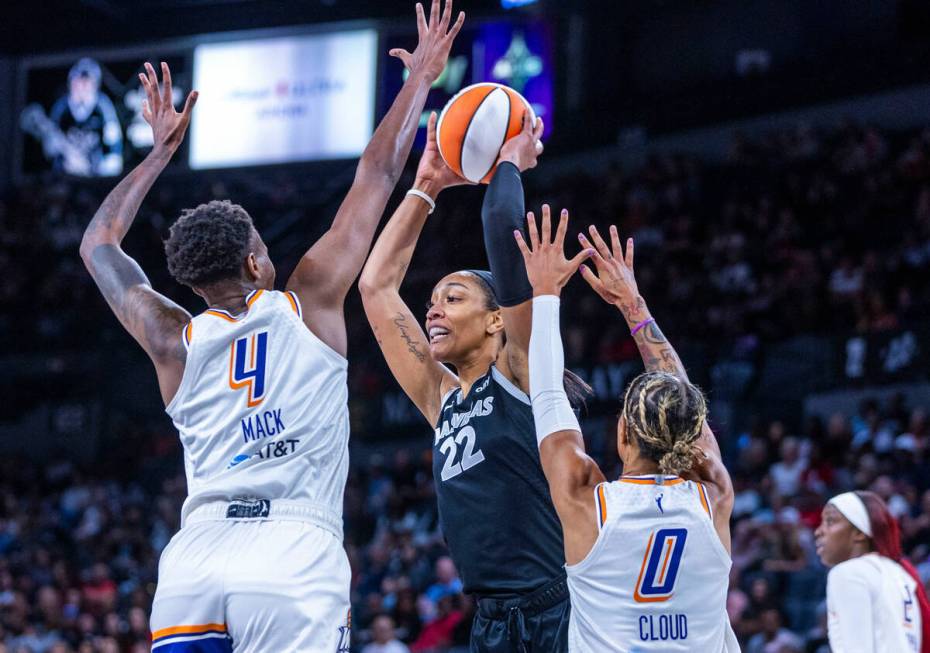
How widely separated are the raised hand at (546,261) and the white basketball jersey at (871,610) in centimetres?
236

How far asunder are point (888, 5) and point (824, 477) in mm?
10376

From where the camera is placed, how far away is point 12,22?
958 inches

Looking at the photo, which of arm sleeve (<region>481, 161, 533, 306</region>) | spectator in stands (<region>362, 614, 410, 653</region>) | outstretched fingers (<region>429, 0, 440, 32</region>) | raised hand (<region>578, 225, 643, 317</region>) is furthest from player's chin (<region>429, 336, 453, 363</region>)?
Result: spectator in stands (<region>362, 614, 410, 653</region>)

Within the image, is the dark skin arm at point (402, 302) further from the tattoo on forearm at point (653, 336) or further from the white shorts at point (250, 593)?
the white shorts at point (250, 593)

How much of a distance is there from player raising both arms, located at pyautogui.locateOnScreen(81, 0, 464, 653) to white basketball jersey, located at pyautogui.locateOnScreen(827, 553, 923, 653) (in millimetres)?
2629

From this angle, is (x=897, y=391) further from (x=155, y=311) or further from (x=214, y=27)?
(x=214, y=27)

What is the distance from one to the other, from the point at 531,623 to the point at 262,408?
3.68 ft

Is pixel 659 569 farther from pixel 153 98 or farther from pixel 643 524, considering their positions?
pixel 153 98

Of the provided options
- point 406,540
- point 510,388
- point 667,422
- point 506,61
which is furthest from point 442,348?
point 506,61

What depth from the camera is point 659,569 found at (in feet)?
11.4

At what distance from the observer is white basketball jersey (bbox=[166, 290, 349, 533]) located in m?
3.69

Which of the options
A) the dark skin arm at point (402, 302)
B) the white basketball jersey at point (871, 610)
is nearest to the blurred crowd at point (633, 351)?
the white basketball jersey at point (871, 610)

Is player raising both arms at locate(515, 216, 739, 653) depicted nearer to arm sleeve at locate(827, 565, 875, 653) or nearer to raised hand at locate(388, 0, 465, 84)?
raised hand at locate(388, 0, 465, 84)

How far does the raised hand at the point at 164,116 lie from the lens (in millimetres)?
4410
